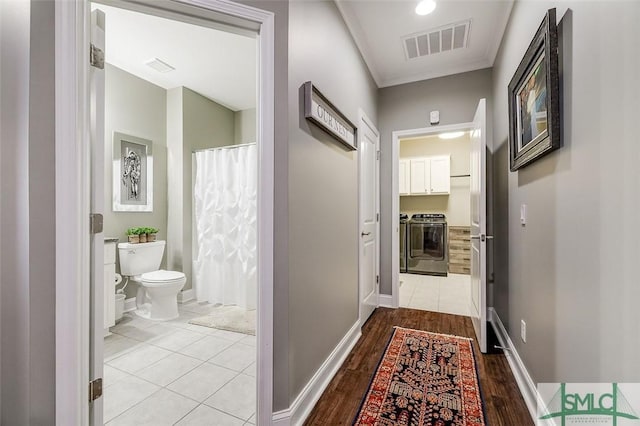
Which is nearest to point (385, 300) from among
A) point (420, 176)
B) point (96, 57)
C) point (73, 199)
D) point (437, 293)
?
point (437, 293)

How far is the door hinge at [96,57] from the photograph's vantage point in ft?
3.90

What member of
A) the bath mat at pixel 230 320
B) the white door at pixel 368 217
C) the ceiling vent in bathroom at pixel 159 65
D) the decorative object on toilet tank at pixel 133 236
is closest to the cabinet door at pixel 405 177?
the white door at pixel 368 217

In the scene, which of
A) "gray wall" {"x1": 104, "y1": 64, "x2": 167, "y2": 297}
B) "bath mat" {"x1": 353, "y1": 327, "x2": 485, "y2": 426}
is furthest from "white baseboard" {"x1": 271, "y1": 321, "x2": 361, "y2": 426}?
"gray wall" {"x1": 104, "y1": 64, "x2": 167, "y2": 297}

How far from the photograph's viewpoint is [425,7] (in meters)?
2.16

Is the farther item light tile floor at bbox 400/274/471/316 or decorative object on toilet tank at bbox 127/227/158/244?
light tile floor at bbox 400/274/471/316

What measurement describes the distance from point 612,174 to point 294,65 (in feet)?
4.58

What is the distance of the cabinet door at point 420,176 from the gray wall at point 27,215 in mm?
5252

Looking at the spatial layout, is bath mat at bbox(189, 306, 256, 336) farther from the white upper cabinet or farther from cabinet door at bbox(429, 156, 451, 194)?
cabinet door at bbox(429, 156, 451, 194)

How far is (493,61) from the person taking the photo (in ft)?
9.35

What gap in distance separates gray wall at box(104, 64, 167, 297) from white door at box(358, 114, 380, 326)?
2.54 meters

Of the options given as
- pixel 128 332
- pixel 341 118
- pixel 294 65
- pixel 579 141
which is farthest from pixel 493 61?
pixel 128 332

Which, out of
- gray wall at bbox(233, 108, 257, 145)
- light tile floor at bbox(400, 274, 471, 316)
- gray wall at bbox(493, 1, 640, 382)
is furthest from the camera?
gray wall at bbox(233, 108, 257, 145)

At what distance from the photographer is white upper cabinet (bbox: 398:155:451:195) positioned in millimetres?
5234

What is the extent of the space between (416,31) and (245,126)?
2665mm
